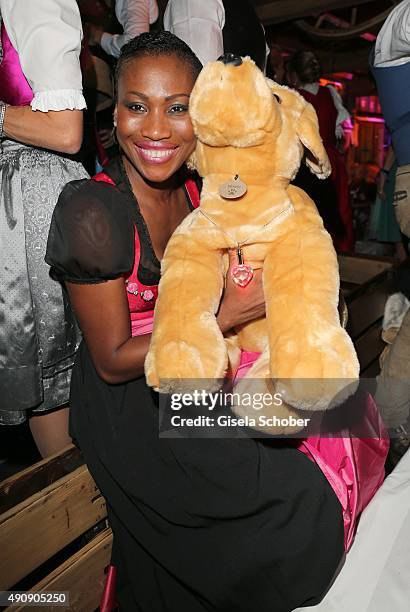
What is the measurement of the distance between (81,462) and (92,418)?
125 millimetres

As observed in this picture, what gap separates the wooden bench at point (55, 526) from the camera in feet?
3.27

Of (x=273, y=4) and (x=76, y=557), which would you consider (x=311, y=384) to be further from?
(x=273, y=4)

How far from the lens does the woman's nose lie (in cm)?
103

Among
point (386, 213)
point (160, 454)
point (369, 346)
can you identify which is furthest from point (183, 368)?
point (386, 213)

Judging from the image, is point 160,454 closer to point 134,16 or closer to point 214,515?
point 214,515

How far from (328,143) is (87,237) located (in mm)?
2832

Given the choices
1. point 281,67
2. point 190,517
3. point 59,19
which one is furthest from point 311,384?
point 281,67

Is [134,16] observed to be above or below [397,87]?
above

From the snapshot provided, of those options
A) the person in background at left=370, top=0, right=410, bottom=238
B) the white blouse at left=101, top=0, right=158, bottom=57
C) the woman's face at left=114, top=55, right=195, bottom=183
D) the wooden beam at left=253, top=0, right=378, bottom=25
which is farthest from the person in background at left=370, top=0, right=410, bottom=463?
the wooden beam at left=253, top=0, right=378, bottom=25

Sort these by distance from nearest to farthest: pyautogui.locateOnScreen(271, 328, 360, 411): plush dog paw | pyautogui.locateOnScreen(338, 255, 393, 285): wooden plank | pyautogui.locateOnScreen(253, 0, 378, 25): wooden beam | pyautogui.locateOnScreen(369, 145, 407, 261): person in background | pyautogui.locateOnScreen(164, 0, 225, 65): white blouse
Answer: pyautogui.locateOnScreen(271, 328, 360, 411): plush dog paw < pyautogui.locateOnScreen(164, 0, 225, 65): white blouse < pyautogui.locateOnScreen(338, 255, 393, 285): wooden plank < pyautogui.locateOnScreen(253, 0, 378, 25): wooden beam < pyautogui.locateOnScreen(369, 145, 407, 261): person in background

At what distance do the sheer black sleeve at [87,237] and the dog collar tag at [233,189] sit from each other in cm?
24

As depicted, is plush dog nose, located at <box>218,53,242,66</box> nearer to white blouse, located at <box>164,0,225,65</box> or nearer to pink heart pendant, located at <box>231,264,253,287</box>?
pink heart pendant, located at <box>231,264,253,287</box>

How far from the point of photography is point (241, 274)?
38.0 inches

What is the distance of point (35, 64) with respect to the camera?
3.46 feet
